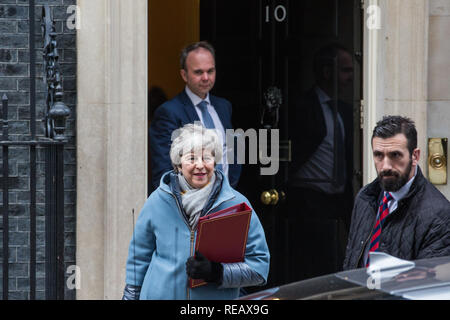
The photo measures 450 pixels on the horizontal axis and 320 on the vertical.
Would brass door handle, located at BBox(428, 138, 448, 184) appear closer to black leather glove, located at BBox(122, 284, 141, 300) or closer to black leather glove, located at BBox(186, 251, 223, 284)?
black leather glove, located at BBox(186, 251, 223, 284)

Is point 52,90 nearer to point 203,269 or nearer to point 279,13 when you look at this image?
point 203,269

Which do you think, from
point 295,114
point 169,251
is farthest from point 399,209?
point 295,114

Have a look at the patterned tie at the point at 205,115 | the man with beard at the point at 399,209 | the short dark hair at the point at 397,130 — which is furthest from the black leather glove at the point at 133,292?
the patterned tie at the point at 205,115

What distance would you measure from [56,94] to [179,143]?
4.08 ft

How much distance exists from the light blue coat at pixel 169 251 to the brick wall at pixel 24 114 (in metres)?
1.86

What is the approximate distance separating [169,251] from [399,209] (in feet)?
3.68

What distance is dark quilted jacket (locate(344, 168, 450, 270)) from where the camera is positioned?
13.1 ft

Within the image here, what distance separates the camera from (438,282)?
2885 mm

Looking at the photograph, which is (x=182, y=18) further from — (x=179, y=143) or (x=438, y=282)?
(x=438, y=282)

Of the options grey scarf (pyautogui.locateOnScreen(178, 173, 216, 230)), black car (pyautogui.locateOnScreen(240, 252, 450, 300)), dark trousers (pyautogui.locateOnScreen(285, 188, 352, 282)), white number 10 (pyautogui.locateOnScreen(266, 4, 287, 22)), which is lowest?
dark trousers (pyautogui.locateOnScreen(285, 188, 352, 282))

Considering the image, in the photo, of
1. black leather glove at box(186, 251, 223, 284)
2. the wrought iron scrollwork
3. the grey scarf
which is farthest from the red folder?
the wrought iron scrollwork

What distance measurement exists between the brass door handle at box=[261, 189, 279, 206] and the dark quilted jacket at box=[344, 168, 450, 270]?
288 centimetres
